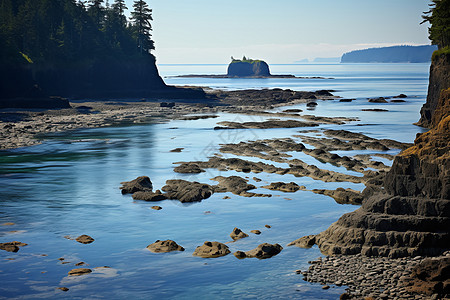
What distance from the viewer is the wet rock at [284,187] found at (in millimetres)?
36625

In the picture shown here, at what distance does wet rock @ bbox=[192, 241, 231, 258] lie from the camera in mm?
23594

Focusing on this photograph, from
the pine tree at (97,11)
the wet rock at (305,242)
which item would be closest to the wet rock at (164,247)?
the wet rock at (305,242)

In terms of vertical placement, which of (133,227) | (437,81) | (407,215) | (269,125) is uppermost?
(437,81)

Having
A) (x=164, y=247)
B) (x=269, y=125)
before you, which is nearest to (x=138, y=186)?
(x=164, y=247)

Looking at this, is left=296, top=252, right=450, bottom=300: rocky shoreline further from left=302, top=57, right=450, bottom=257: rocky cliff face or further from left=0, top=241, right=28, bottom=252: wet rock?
left=0, top=241, right=28, bottom=252: wet rock

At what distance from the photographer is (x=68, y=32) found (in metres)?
123

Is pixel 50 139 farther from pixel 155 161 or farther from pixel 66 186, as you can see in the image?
pixel 66 186

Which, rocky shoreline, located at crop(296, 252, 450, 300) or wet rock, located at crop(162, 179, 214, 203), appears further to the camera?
wet rock, located at crop(162, 179, 214, 203)

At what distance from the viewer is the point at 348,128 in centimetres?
7106

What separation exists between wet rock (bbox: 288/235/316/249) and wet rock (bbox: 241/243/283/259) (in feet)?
3.62

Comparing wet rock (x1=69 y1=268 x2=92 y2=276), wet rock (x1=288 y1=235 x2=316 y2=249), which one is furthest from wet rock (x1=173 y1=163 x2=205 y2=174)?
wet rock (x1=69 y1=268 x2=92 y2=276)

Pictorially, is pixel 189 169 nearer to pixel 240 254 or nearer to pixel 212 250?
pixel 212 250

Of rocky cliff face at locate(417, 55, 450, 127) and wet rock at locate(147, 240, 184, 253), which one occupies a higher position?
rocky cliff face at locate(417, 55, 450, 127)

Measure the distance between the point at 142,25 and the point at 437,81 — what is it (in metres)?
96.1
